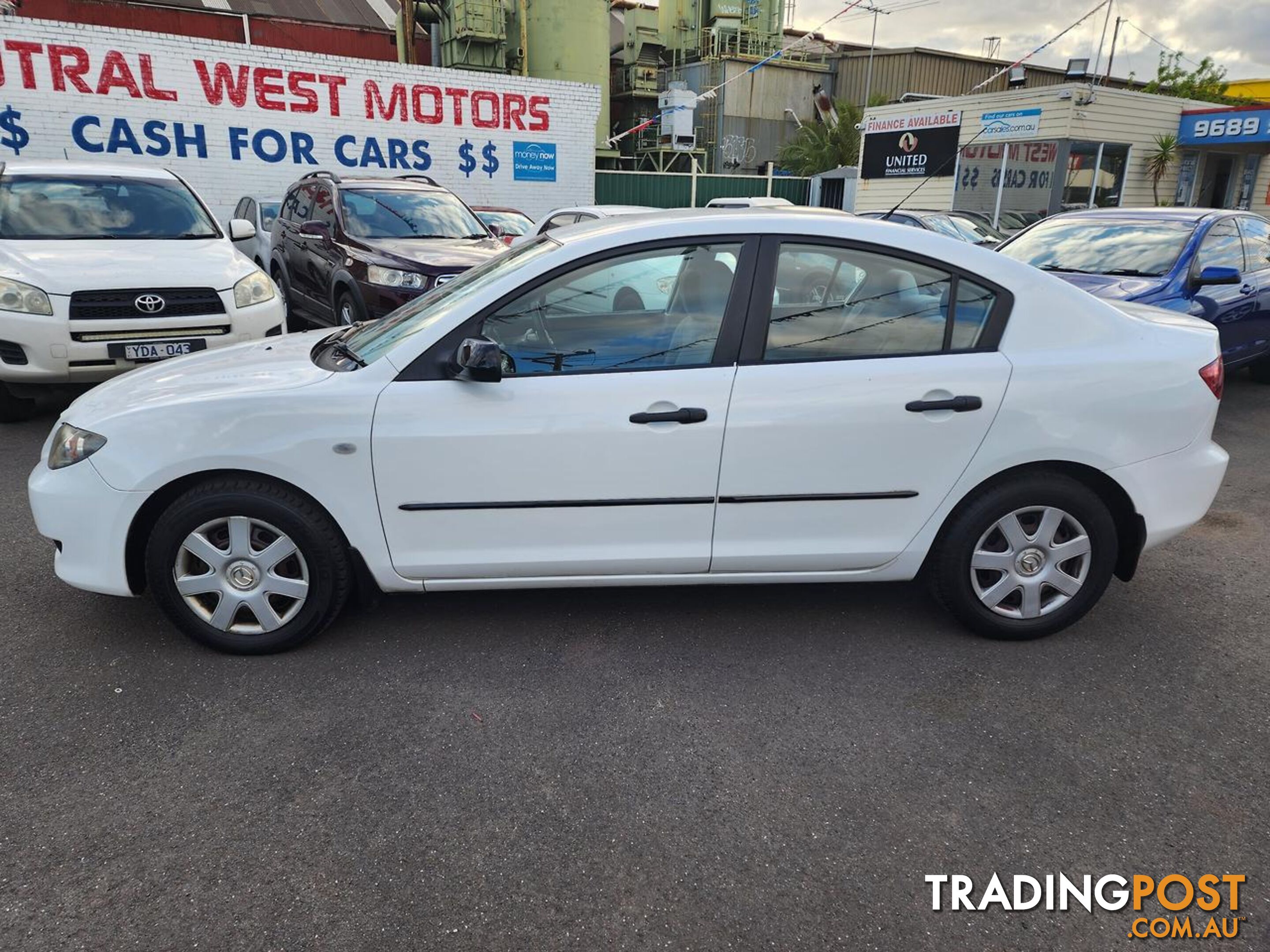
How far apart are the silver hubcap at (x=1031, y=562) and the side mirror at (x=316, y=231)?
7337 mm

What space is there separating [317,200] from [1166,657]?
8893 millimetres

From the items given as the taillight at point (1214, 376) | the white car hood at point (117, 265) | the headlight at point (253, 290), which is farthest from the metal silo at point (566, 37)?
the taillight at point (1214, 376)

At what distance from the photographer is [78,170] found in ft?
23.3

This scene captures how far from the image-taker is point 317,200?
9.23m

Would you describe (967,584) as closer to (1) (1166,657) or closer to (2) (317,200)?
(1) (1166,657)

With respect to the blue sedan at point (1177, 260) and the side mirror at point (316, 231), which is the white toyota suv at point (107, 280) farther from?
the blue sedan at point (1177, 260)

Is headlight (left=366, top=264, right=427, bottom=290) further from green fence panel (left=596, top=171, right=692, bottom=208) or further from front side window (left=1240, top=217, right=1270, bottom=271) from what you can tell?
green fence panel (left=596, top=171, right=692, bottom=208)

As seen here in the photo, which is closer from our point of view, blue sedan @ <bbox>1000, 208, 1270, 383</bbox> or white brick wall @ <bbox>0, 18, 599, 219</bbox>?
blue sedan @ <bbox>1000, 208, 1270, 383</bbox>

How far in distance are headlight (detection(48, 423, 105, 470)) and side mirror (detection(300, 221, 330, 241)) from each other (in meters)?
5.89

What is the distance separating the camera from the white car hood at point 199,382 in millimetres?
3043

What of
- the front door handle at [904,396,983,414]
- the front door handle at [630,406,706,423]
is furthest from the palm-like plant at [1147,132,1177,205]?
the front door handle at [630,406,706,423]

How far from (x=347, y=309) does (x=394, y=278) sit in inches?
30.2

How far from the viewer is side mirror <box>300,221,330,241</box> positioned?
28.3 ft

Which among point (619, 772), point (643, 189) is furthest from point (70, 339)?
point (643, 189)
